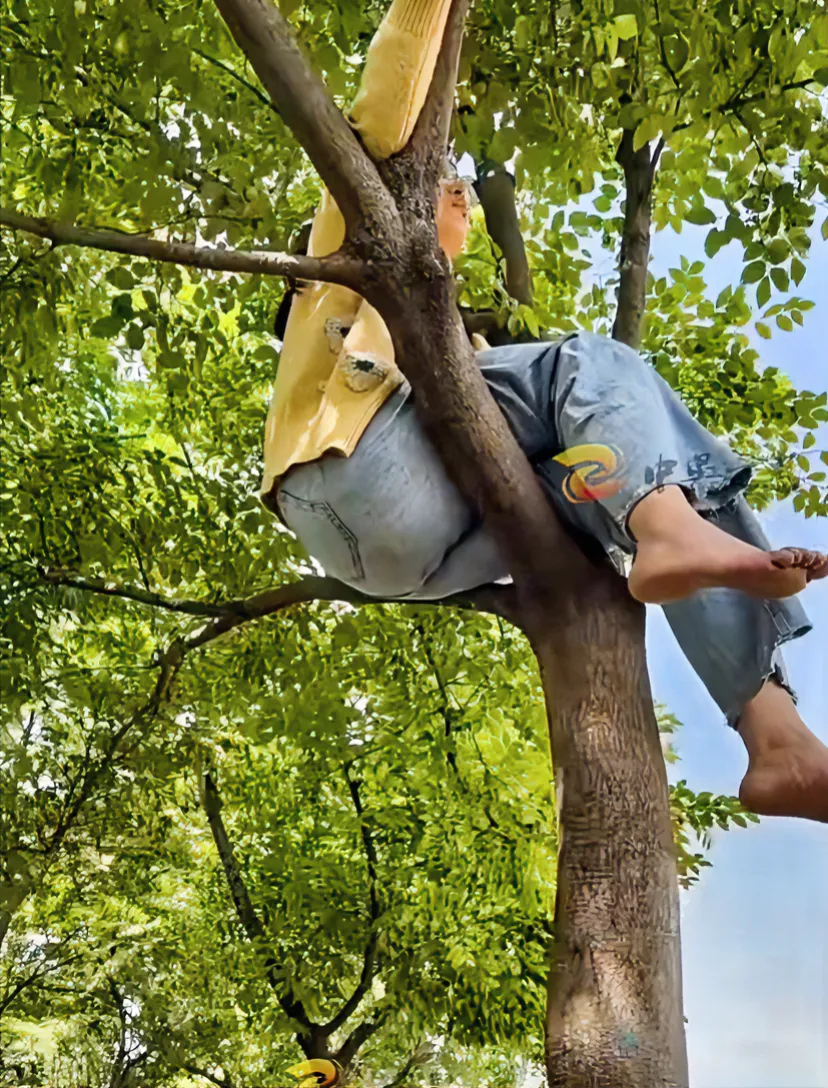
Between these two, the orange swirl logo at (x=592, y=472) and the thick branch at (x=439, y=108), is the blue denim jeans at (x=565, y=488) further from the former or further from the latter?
the thick branch at (x=439, y=108)

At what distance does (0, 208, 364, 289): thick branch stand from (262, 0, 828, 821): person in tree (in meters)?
0.12

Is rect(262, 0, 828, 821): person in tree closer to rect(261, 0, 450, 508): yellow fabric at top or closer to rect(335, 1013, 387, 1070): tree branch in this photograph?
rect(261, 0, 450, 508): yellow fabric at top

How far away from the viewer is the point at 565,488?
4.11 ft

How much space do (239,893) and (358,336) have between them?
3383 mm

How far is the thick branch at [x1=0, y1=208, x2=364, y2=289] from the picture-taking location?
1129mm

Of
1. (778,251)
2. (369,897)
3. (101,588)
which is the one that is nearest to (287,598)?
(101,588)

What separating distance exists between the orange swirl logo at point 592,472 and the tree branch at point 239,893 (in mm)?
2773

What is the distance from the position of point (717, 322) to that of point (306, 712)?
1.58m

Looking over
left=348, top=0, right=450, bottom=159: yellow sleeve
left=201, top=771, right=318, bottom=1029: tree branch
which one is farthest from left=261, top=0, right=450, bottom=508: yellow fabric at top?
left=201, top=771, right=318, bottom=1029: tree branch

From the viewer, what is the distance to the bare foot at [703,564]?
3.28 feet

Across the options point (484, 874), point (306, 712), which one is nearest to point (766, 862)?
point (484, 874)

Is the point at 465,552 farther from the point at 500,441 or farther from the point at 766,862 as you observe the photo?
the point at 766,862

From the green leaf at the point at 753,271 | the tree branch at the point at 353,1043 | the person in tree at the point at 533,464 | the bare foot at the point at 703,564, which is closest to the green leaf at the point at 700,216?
the green leaf at the point at 753,271

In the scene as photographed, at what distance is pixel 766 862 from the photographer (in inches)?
91.3
